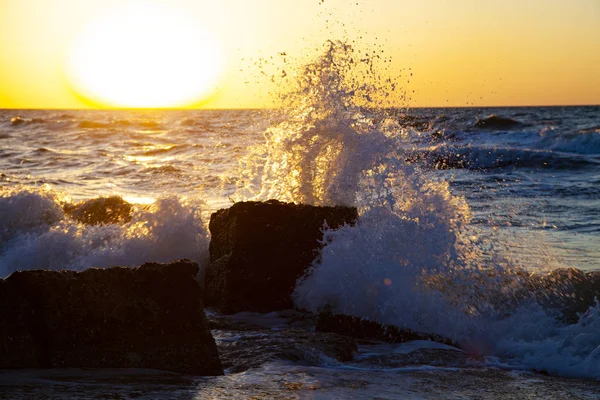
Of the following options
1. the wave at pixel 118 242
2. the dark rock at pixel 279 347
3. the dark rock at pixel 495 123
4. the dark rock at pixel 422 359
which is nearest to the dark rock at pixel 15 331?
the dark rock at pixel 279 347

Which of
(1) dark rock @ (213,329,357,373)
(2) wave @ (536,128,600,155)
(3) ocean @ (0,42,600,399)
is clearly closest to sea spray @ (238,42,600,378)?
(3) ocean @ (0,42,600,399)

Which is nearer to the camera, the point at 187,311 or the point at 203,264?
the point at 187,311

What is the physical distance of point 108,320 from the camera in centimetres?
366

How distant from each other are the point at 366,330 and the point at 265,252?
1.20 metres

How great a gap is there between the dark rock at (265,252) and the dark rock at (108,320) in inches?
77.3

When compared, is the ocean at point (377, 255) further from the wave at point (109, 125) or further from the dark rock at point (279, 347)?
the wave at point (109, 125)

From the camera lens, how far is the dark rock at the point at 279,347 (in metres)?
4.14

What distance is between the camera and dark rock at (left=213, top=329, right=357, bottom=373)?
163 inches

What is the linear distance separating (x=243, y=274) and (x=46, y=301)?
2476mm

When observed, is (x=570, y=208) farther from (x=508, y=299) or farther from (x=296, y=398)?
(x=296, y=398)

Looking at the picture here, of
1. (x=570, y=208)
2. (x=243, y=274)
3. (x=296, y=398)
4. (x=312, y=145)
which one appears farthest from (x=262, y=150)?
(x=570, y=208)

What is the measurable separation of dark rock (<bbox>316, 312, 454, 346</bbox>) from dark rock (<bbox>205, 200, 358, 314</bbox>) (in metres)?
0.56

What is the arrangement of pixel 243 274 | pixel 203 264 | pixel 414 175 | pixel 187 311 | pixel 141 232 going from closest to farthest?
pixel 187 311 < pixel 243 274 < pixel 414 175 < pixel 203 264 < pixel 141 232

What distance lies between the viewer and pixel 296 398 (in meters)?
3.35
